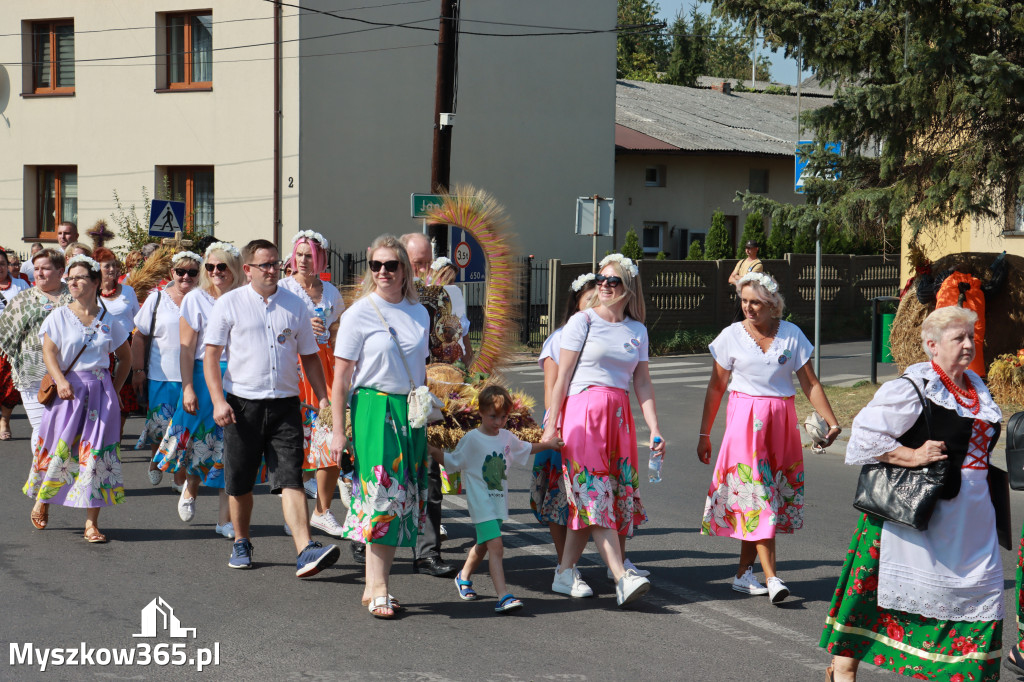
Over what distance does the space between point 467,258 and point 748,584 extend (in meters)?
9.95

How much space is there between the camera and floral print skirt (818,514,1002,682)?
13.9 ft

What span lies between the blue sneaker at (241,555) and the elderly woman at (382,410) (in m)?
1.19

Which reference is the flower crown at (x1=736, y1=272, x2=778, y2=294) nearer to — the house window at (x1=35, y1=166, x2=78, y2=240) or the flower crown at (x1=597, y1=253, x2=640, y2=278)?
the flower crown at (x1=597, y1=253, x2=640, y2=278)

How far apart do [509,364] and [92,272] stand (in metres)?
2.85

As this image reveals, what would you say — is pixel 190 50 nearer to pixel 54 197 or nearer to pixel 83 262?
pixel 54 197

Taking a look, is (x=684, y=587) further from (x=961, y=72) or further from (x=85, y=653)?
(x=961, y=72)

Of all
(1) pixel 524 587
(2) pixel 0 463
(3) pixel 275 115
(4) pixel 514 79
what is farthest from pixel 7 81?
(1) pixel 524 587

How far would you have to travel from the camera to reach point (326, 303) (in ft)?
24.2

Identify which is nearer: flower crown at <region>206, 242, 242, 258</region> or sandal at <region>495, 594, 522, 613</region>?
sandal at <region>495, 594, 522, 613</region>

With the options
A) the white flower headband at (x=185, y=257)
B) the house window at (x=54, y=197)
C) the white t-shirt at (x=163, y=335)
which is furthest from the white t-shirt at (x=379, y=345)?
the house window at (x=54, y=197)

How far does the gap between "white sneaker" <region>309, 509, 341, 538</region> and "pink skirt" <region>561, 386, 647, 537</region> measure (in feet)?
6.50

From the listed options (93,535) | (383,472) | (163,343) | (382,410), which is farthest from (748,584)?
(163,343)

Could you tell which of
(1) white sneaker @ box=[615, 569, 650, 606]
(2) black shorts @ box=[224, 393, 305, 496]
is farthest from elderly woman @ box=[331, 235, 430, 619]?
(1) white sneaker @ box=[615, 569, 650, 606]

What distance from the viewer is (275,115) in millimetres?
23453
